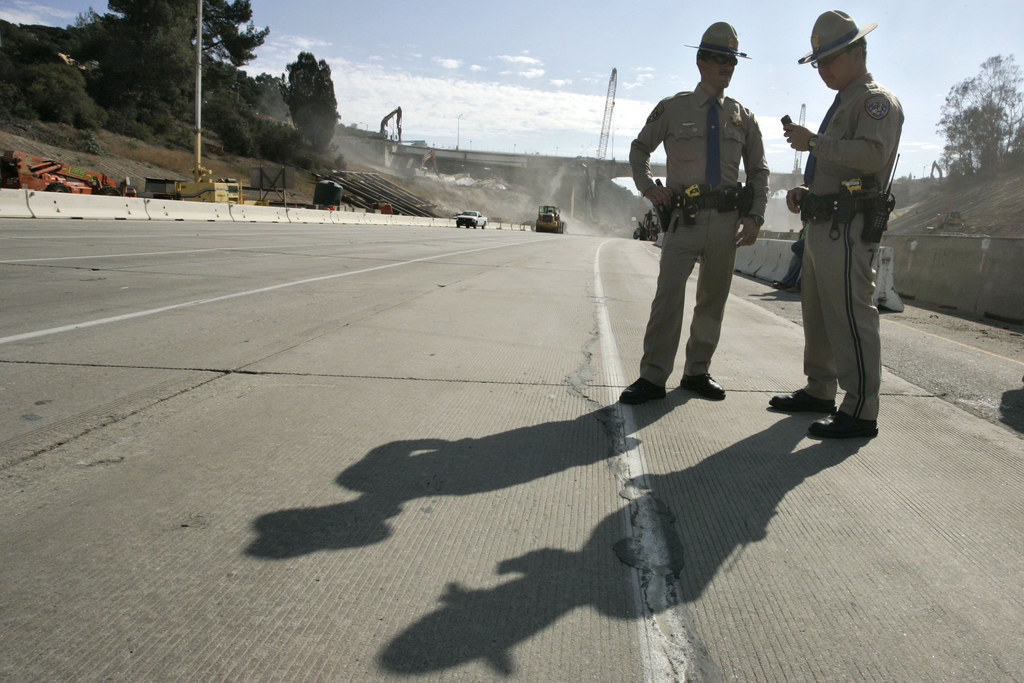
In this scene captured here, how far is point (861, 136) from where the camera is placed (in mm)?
→ 3852

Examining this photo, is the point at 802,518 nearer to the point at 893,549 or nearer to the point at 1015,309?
the point at 893,549

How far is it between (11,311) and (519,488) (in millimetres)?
5364

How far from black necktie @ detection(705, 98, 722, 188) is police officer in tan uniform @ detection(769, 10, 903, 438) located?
56cm

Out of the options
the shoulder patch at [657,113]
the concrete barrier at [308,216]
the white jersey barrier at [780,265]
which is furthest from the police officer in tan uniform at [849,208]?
the concrete barrier at [308,216]

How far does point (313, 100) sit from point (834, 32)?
93.3 m

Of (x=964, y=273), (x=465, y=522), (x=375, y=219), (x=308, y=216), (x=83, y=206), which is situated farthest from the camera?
(x=375, y=219)

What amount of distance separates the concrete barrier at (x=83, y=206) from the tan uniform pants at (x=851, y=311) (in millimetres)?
22279

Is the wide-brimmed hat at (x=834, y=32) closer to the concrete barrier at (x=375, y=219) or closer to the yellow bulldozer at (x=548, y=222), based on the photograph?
the concrete barrier at (x=375, y=219)

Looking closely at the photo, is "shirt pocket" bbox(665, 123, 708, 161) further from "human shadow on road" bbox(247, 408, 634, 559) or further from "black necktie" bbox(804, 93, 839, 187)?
"human shadow on road" bbox(247, 408, 634, 559)

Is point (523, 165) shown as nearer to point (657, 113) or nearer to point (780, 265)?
point (780, 265)

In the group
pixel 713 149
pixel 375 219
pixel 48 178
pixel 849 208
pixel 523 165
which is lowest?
pixel 375 219

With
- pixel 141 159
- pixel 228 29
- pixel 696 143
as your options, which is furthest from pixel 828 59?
pixel 228 29

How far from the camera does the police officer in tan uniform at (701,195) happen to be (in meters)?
4.54

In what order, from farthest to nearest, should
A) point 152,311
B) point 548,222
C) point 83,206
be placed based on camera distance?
point 548,222 → point 83,206 → point 152,311
